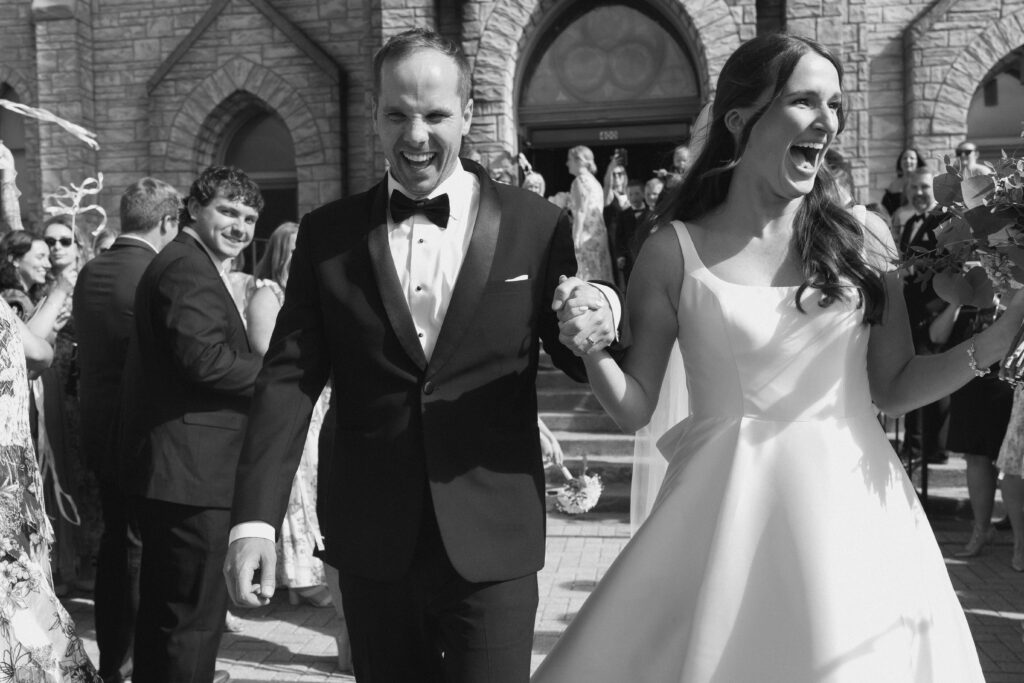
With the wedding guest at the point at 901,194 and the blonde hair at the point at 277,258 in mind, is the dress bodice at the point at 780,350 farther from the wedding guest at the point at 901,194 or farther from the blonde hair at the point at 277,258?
the wedding guest at the point at 901,194

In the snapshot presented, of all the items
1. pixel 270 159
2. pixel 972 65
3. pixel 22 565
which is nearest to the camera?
pixel 22 565

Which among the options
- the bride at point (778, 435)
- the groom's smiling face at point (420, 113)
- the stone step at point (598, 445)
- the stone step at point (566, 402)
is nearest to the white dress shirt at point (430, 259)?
the groom's smiling face at point (420, 113)

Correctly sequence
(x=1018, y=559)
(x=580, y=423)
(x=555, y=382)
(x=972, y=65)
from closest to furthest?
(x=1018, y=559) → (x=580, y=423) → (x=555, y=382) → (x=972, y=65)

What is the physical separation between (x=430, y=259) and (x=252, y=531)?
0.73 meters

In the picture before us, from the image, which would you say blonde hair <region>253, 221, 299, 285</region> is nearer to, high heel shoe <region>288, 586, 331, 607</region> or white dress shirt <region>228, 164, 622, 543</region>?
high heel shoe <region>288, 586, 331, 607</region>

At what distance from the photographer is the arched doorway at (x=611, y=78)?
13570 millimetres

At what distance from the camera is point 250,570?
220 centimetres

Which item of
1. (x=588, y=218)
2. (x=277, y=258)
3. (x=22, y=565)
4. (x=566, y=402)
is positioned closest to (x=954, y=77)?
(x=588, y=218)

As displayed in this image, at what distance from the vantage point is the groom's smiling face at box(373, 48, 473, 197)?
7.36 feet

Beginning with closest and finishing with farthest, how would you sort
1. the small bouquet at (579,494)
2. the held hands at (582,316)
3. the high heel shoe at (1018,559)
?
the held hands at (582,316) < the small bouquet at (579,494) < the high heel shoe at (1018,559)

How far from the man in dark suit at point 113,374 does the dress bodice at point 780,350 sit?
2.83m

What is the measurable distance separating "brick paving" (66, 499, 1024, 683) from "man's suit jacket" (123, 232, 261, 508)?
1418 millimetres

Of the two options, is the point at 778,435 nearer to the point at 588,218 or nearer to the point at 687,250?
the point at 687,250

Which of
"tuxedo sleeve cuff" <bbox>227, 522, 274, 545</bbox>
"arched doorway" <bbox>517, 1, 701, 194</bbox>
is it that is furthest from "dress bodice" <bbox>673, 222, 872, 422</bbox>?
"arched doorway" <bbox>517, 1, 701, 194</bbox>
